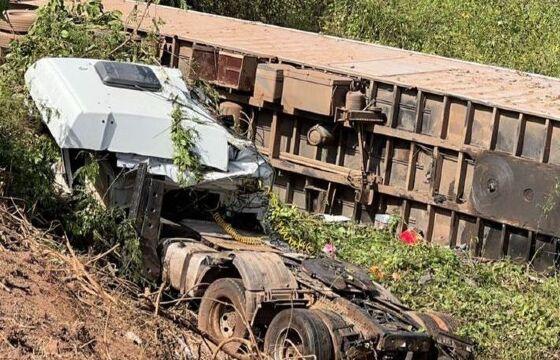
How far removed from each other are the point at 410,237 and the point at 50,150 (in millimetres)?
4502

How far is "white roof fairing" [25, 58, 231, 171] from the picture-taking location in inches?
353

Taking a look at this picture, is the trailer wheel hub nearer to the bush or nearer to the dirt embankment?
the dirt embankment

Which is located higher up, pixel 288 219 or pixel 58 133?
pixel 58 133

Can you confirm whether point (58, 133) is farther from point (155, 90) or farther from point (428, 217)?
point (428, 217)

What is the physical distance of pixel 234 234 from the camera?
9547mm

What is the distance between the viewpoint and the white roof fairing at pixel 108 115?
8969 millimetres

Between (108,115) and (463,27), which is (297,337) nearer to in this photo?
(108,115)

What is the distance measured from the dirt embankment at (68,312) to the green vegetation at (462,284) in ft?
9.09

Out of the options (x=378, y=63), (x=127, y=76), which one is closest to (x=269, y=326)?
(x=127, y=76)

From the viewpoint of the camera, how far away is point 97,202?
941cm

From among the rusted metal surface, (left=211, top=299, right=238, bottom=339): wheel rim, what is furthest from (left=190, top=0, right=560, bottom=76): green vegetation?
(left=211, top=299, right=238, bottom=339): wheel rim

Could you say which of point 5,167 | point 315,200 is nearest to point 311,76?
point 315,200

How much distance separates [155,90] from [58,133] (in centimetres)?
109

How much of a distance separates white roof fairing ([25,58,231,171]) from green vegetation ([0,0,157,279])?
10.9 inches
